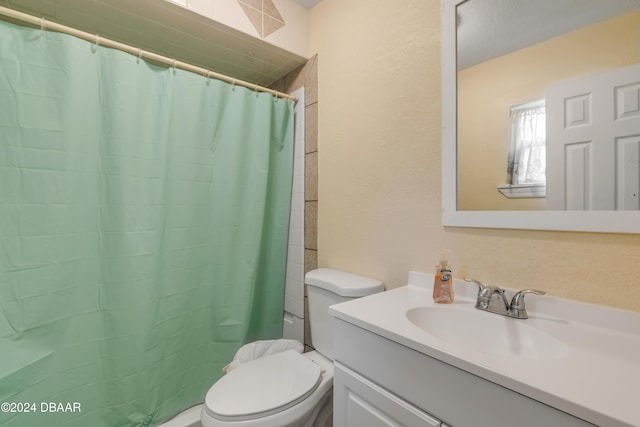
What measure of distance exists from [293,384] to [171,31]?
5.50 feet

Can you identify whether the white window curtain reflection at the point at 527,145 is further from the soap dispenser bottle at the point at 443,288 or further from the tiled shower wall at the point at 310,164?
the tiled shower wall at the point at 310,164

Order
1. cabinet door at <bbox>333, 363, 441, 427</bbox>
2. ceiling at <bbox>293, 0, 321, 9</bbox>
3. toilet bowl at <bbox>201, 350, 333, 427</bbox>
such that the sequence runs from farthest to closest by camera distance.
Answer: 1. ceiling at <bbox>293, 0, 321, 9</bbox>
2. toilet bowl at <bbox>201, 350, 333, 427</bbox>
3. cabinet door at <bbox>333, 363, 441, 427</bbox>

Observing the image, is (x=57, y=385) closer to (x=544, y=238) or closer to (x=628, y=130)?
(x=544, y=238)

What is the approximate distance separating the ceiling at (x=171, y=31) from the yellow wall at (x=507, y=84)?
1.06m

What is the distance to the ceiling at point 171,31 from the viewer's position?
1.20 metres

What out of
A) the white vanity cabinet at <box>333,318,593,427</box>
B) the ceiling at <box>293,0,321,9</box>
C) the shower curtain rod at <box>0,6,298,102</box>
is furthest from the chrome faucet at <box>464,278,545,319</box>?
the ceiling at <box>293,0,321,9</box>

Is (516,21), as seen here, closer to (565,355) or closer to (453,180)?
(453,180)

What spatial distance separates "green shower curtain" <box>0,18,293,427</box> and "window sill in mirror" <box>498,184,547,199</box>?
3.76 ft

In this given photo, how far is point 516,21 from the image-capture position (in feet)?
2.94

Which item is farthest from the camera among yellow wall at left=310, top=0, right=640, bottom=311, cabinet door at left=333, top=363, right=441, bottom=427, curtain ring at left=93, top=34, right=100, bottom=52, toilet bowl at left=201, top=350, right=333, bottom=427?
curtain ring at left=93, top=34, right=100, bottom=52

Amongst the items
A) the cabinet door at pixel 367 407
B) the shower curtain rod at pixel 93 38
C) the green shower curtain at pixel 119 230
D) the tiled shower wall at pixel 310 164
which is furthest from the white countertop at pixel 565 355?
the shower curtain rod at pixel 93 38

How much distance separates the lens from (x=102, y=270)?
1160 mm

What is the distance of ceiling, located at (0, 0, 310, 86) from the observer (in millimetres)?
1201

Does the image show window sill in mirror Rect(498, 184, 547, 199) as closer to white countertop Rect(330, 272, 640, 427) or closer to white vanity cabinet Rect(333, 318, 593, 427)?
white countertop Rect(330, 272, 640, 427)
